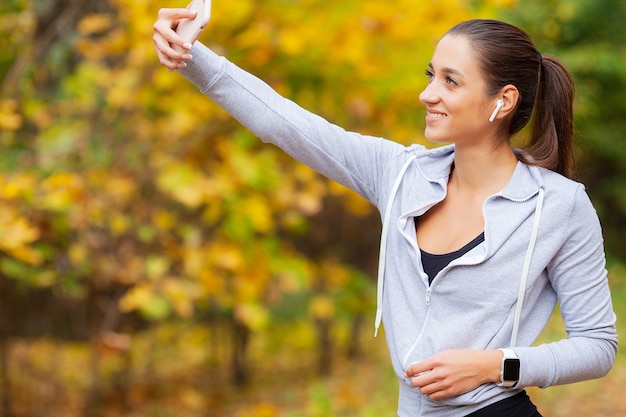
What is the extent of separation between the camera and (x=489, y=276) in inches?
61.3

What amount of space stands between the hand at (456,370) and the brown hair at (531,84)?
1.45 feet

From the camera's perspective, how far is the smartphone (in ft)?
4.99

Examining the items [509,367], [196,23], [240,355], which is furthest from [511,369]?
[240,355]

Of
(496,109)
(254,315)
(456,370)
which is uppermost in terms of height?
(496,109)

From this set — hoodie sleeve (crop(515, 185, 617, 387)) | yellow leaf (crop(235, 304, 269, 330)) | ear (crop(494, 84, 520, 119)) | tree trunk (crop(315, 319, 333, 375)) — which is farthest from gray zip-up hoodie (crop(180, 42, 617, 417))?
tree trunk (crop(315, 319, 333, 375))

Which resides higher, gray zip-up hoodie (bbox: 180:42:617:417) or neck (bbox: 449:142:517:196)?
neck (bbox: 449:142:517:196)

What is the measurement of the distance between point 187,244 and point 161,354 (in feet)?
6.43

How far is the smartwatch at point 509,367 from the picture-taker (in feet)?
5.06

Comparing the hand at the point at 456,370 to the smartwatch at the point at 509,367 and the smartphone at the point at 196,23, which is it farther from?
the smartphone at the point at 196,23

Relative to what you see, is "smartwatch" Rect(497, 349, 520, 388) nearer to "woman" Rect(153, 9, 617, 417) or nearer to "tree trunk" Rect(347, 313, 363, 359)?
"woman" Rect(153, 9, 617, 417)

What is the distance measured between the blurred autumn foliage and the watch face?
212 cm

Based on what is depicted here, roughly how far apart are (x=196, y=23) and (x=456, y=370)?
34.0 inches

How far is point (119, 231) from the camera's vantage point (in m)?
4.00

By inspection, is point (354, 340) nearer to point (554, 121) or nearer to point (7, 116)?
point (7, 116)
